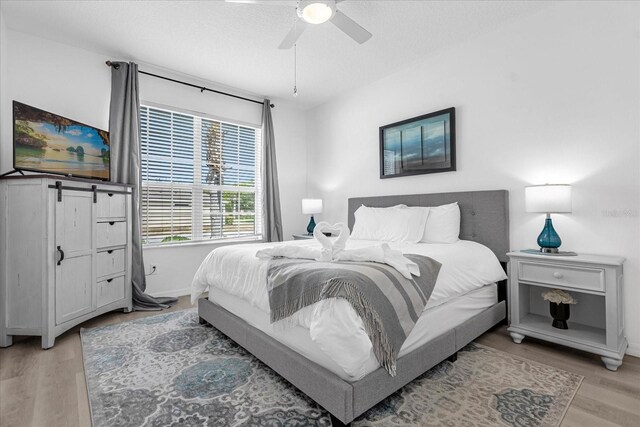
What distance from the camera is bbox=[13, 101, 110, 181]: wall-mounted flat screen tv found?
2.54 meters

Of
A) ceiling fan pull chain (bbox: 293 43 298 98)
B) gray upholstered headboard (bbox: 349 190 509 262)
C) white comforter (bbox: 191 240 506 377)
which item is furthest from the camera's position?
ceiling fan pull chain (bbox: 293 43 298 98)

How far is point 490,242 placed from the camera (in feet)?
9.64

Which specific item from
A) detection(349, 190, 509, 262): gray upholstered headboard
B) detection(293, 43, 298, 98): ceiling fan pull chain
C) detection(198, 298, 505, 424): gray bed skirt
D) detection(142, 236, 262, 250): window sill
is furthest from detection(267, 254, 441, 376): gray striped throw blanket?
detection(142, 236, 262, 250): window sill

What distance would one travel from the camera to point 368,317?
1.44 meters

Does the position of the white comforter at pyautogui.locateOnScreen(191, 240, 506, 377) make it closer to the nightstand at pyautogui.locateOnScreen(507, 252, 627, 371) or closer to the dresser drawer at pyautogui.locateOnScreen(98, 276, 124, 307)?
the nightstand at pyautogui.locateOnScreen(507, 252, 627, 371)

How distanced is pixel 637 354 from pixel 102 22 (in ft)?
16.7

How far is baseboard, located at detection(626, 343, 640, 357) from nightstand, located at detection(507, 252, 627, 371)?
0.10 m

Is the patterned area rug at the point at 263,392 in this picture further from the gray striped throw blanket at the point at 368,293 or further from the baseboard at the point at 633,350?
the baseboard at the point at 633,350

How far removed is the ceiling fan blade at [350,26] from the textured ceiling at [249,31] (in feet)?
1.04

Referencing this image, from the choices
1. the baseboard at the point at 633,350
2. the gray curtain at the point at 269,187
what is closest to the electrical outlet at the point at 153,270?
the gray curtain at the point at 269,187

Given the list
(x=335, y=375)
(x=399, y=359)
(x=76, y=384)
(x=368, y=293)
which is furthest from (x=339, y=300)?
Result: (x=76, y=384)

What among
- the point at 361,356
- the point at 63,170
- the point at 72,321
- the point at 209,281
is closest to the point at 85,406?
the point at 209,281

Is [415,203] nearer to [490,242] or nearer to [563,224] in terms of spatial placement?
[490,242]

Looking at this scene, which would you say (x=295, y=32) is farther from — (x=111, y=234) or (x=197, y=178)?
(x=111, y=234)
